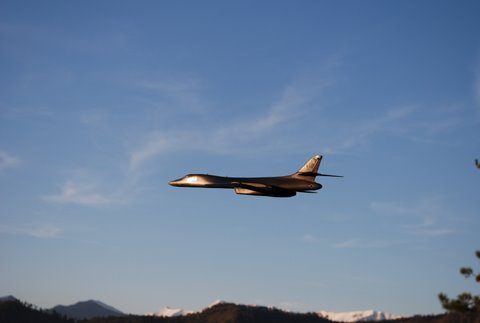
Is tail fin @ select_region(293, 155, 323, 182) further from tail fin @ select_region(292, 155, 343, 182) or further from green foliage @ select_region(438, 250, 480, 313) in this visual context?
green foliage @ select_region(438, 250, 480, 313)

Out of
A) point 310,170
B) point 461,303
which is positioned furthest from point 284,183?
point 461,303

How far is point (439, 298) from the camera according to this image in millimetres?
45625

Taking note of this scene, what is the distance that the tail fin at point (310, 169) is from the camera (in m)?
62.5

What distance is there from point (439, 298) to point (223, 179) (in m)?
33.8

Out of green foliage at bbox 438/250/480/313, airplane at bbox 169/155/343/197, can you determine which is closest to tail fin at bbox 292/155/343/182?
airplane at bbox 169/155/343/197

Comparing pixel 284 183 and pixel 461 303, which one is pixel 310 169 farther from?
pixel 461 303

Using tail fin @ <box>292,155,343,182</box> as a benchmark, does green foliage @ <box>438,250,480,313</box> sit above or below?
below

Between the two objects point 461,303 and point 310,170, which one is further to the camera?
point 310,170

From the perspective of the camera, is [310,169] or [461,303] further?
[310,169]

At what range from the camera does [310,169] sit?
64.0 m

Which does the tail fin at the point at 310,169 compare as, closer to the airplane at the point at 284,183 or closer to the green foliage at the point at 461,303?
the airplane at the point at 284,183

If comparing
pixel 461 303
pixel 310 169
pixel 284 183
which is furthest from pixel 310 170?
pixel 461 303

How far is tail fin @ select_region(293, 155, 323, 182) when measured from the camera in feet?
205

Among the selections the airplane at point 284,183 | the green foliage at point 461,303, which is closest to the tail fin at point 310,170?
the airplane at point 284,183
